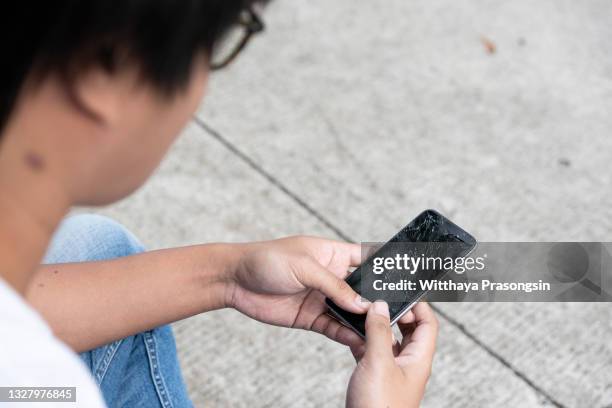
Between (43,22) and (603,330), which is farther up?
(43,22)

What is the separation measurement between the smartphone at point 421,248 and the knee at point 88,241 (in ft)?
1.36

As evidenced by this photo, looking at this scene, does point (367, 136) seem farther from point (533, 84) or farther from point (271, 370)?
point (271, 370)

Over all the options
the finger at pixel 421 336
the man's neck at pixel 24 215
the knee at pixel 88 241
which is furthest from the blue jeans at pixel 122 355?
the man's neck at pixel 24 215

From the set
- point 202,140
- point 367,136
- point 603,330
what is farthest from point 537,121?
point 202,140

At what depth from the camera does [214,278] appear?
1456 mm

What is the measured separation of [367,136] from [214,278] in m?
1.14

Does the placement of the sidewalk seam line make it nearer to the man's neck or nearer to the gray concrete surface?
the gray concrete surface

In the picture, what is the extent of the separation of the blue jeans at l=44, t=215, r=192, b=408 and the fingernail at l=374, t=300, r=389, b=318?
38 cm

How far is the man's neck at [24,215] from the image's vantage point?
2.59 ft

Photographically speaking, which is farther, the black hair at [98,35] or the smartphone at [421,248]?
the smartphone at [421,248]

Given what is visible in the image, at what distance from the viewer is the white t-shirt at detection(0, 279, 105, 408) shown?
2.36ft

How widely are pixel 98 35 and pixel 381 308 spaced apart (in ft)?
2.68

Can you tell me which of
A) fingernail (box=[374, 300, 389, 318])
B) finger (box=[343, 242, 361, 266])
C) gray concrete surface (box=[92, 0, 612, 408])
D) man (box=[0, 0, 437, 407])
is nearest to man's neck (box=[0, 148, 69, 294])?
man (box=[0, 0, 437, 407])

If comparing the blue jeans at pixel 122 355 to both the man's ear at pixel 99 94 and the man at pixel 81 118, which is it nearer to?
the man at pixel 81 118
